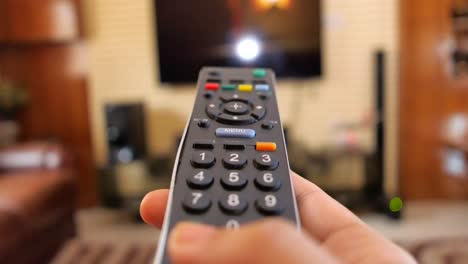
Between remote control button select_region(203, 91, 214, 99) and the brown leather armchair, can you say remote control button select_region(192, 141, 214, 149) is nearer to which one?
remote control button select_region(203, 91, 214, 99)

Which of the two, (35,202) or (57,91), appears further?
(57,91)

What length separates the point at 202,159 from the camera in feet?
1.42

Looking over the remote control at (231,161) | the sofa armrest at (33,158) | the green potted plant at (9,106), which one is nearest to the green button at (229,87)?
the remote control at (231,161)

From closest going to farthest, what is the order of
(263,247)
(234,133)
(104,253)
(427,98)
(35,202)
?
(263,247), (234,133), (104,253), (35,202), (427,98)

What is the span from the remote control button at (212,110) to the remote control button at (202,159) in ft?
0.26

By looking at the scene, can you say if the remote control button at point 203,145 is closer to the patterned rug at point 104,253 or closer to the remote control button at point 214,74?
the remote control button at point 214,74

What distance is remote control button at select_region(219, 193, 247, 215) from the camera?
38 centimetres

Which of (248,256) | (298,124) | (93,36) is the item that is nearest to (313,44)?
(298,124)

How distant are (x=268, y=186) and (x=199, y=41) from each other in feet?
5.42

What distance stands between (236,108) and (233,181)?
0.15 m

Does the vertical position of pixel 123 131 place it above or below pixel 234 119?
Answer: below

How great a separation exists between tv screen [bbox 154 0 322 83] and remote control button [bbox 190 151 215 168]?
156 centimetres

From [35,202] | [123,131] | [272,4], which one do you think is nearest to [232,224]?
[35,202]

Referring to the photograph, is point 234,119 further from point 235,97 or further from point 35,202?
point 35,202
